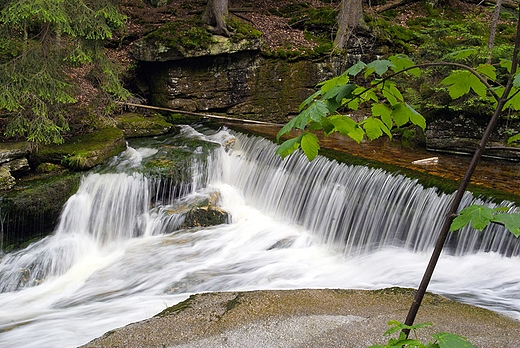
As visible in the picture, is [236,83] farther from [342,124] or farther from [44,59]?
[342,124]

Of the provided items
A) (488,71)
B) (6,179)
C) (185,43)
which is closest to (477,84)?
(488,71)

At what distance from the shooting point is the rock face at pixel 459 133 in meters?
9.20

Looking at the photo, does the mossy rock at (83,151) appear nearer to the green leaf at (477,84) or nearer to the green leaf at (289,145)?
the green leaf at (289,145)

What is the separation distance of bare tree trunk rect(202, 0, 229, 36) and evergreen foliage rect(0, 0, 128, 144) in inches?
146

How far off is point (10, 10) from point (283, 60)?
7535mm

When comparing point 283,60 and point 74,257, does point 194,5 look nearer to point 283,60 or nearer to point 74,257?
point 283,60

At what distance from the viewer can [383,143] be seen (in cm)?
1038

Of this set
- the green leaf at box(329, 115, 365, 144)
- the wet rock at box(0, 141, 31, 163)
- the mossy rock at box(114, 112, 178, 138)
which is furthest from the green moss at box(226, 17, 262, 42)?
the green leaf at box(329, 115, 365, 144)

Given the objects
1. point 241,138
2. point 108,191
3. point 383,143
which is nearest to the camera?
point 108,191

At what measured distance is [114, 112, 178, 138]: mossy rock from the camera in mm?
11188

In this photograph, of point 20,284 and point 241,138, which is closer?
point 20,284

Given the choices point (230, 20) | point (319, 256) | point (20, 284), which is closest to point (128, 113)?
point (230, 20)

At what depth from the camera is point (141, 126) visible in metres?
11.4

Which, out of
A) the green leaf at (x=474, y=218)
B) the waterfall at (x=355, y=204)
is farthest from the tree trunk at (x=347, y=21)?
the green leaf at (x=474, y=218)
